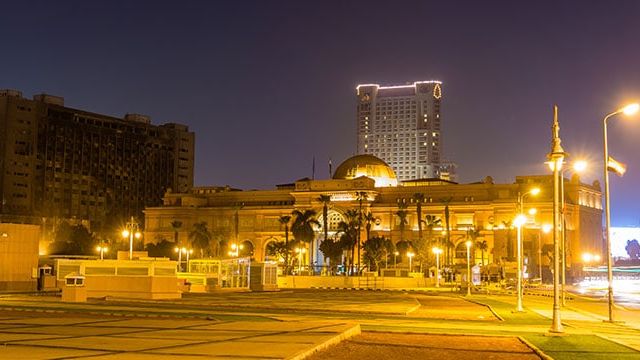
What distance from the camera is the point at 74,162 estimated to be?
177125 millimetres

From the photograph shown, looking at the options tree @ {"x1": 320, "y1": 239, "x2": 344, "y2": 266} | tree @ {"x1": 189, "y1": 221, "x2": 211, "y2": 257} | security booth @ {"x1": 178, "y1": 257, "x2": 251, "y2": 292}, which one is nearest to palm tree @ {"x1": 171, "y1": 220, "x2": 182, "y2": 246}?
tree @ {"x1": 189, "y1": 221, "x2": 211, "y2": 257}

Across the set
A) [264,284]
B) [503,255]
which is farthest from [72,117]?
[264,284]

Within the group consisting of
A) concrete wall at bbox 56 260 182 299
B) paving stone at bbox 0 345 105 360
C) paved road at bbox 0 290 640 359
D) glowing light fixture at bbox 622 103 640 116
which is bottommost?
paved road at bbox 0 290 640 359

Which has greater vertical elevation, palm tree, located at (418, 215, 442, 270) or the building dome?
the building dome

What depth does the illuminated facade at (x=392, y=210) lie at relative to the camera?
5251 inches

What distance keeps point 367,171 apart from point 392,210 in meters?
13.5

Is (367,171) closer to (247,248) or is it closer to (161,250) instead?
(247,248)

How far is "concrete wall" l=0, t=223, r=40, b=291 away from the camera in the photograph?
53.9 meters

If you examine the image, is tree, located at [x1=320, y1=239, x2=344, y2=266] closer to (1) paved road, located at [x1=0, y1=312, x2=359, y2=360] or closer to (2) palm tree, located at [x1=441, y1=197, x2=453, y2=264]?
(2) palm tree, located at [x1=441, y1=197, x2=453, y2=264]

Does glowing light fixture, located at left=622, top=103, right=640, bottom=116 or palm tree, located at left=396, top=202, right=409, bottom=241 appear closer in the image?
glowing light fixture, located at left=622, top=103, right=640, bottom=116

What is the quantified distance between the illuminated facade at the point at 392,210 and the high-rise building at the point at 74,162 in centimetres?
2500

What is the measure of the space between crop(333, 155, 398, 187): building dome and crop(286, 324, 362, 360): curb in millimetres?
128963

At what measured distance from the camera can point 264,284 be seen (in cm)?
6575

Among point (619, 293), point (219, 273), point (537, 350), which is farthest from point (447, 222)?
point (537, 350)
